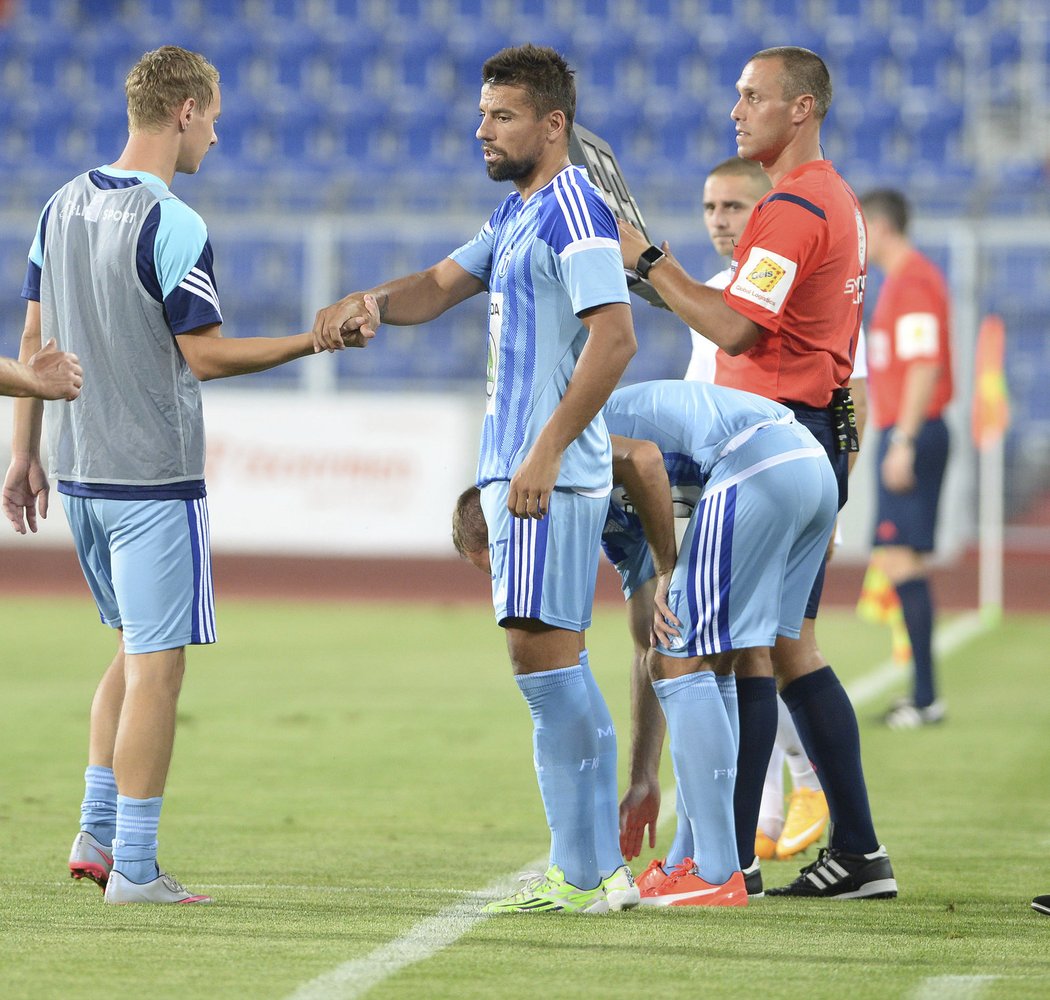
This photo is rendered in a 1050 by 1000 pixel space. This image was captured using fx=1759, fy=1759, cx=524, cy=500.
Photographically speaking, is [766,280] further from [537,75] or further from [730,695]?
[730,695]

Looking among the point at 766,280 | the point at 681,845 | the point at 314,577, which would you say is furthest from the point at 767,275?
the point at 314,577

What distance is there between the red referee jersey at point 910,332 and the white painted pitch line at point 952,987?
5.35 meters

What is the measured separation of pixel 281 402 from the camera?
1405cm

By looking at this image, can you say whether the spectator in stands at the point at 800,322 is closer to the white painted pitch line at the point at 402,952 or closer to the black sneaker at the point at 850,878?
the black sneaker at the point at 850,878

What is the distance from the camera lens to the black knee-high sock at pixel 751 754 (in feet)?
14.7

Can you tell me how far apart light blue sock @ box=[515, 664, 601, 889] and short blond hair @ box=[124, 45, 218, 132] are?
1628 mm

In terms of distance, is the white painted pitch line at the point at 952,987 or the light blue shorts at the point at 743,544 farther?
the light blue shorts at the point at 743,544

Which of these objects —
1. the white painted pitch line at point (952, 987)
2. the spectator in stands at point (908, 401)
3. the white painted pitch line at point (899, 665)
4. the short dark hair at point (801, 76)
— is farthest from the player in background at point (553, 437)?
the spectator in stands at point (908, 401)

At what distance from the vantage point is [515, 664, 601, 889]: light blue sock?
13.4 feet

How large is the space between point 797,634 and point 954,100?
557 inches

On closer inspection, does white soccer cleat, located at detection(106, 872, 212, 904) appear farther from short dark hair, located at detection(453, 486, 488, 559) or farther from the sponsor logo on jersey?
the sponsor logo on jersey

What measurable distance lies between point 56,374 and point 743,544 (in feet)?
5.39

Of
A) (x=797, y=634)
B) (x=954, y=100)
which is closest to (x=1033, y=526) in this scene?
(x=954, y=100)

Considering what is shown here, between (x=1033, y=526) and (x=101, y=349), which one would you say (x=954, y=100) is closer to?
(x=1033, y=526)
